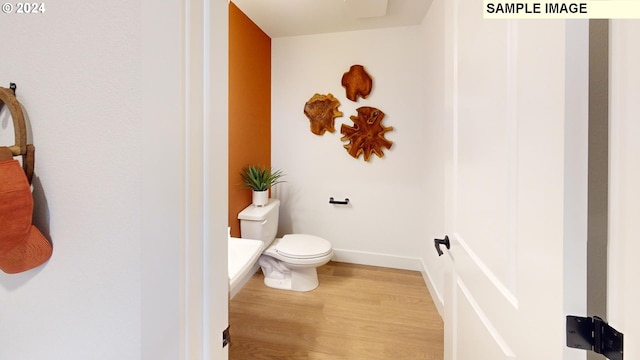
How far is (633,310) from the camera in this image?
0.40 m

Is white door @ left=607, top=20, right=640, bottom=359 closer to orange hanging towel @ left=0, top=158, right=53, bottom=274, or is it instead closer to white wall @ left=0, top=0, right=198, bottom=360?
white wall @ left=0, top=0, right=198, bottom=360

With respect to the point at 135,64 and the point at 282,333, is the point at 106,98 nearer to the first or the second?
the point at 135,64

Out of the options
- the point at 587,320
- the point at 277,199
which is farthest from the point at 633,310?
the point at 277,199

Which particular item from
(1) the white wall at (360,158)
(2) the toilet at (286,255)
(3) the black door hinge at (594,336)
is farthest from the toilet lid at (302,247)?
(3) the black door hinge at (594,336)

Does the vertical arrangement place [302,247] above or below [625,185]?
below

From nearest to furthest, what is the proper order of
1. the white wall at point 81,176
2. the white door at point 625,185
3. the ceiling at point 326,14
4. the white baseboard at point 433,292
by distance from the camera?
the white door at point 625,185 < the white wall at point 81,176 < the white baseboard at point 433,292 < the ceiling at point 326,14

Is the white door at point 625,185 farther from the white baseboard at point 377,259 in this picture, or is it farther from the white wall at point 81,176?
the white baseboard at point 377,259

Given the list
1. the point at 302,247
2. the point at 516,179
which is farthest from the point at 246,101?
the point at 516,179

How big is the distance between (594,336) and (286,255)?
190 centimetres

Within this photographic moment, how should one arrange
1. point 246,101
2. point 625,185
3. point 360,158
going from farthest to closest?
point 360,158 < point 246,101 < point 625,185

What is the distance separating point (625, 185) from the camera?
417mm

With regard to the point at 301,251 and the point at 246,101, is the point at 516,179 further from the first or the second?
the point at 246,101

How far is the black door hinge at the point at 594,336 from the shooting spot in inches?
17.0

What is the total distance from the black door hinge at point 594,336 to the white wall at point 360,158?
2.03 metres
